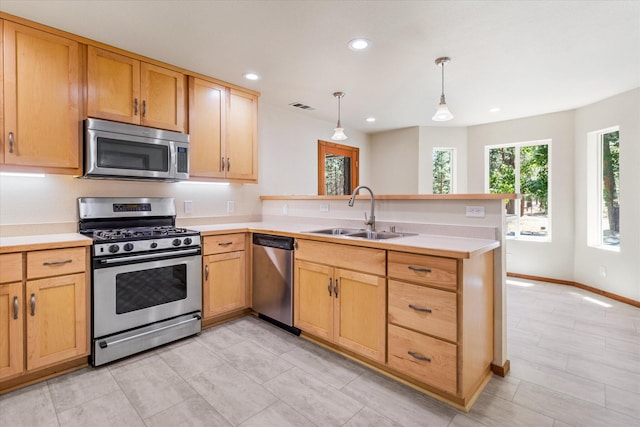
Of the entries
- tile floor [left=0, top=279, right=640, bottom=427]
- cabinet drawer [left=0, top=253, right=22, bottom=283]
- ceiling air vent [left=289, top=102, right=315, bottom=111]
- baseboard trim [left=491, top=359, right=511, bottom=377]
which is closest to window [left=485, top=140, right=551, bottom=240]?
tile floor [left=0, top=279, right=640, bottom=427]

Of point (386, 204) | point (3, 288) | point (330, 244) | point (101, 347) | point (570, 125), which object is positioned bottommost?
point (101, 347)

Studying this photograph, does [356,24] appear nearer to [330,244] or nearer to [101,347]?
[330,244]

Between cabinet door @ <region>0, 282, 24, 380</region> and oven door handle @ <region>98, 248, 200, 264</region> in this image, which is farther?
oven door handle @ <region>98, 248, 200, 264</region>

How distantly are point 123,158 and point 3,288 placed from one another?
116 cm

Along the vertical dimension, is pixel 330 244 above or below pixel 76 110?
below

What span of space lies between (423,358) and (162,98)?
2.92 meters

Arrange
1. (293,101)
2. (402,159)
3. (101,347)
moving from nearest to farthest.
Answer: (101,347)
(293,101)
(402,159)

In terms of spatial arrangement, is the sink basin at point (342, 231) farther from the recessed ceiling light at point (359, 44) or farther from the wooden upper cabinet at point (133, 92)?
the wooden upper cabinet at point (133, 92)

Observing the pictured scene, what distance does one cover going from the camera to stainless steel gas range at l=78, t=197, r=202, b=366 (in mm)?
2256

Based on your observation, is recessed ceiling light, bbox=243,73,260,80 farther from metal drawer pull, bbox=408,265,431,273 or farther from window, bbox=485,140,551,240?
window, bbox=485,140,551,240

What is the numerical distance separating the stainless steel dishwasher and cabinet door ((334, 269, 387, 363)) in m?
0.54

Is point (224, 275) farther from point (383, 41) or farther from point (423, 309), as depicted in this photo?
point (383, 41)

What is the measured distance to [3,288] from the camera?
6.29ft

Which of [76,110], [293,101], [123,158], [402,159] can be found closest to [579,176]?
[402,159]
